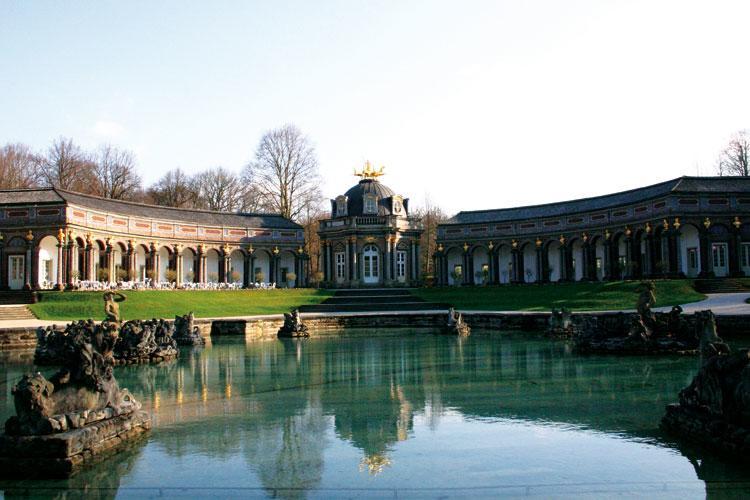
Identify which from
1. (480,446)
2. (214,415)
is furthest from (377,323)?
(480,446)

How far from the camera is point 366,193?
51062 millimetres

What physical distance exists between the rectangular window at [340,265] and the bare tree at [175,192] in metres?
23.5

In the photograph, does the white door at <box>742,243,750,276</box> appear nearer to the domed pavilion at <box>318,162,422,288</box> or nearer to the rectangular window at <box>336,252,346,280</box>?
the domed pavilion at <box>318,162,422,288</box>

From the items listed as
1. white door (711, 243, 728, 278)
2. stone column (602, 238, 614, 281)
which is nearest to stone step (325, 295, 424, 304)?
stone column (602, 238, 614, 281)

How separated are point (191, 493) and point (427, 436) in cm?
339

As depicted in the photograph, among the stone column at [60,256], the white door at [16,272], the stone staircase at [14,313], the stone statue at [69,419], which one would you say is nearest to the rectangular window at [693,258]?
the stone staircase at [14,313]

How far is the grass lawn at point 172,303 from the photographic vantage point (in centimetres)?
3012

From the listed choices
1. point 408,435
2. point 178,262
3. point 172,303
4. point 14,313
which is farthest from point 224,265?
point 408,435

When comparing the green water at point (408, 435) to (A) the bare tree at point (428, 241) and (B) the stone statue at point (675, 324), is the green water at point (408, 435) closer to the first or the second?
(B) the stone statue at point (675, 324)

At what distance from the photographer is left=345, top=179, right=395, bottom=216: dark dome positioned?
51062 mm

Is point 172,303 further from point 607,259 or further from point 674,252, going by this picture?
point 607,259

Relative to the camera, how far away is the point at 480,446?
8125 mm

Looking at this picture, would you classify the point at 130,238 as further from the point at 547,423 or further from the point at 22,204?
the point at 547,423

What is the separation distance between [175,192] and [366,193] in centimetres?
2471
